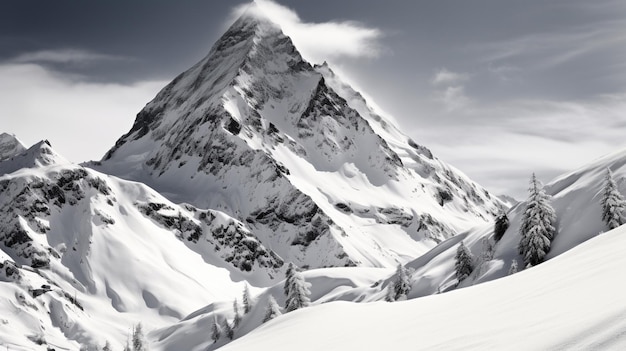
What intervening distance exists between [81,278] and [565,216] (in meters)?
184

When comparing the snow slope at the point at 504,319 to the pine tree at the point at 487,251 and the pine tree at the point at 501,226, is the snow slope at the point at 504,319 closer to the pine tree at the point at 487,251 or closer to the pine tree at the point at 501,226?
the pine tree at the point at 487,251

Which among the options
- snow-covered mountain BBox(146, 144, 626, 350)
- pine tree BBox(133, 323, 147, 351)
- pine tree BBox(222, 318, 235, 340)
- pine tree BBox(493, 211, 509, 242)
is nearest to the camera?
snow-covered mountain BBox(146, 144, 626, 350)

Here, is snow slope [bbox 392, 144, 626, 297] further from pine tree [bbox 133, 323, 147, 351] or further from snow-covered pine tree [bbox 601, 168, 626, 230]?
pine tree [bbox 133, 323, 147, 351]

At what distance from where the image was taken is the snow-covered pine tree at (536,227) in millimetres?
42906

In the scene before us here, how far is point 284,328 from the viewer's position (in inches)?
671

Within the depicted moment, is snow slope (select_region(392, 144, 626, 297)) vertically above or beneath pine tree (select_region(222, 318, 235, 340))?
above

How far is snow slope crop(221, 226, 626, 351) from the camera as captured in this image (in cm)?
699

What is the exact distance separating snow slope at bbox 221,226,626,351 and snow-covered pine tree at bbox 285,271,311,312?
4888cm

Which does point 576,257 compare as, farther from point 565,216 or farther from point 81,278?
point 81,278

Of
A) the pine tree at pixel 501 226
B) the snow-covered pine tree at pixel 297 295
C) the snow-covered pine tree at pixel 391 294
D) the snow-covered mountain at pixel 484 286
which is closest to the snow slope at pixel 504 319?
Result: the snow-covered mountain at pixel 484 286

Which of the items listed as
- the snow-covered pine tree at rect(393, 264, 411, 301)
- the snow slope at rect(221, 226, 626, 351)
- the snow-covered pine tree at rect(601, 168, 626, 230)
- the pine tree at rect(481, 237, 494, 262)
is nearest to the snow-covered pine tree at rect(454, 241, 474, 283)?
the pine tree at rect(481, 237, 494, 262)

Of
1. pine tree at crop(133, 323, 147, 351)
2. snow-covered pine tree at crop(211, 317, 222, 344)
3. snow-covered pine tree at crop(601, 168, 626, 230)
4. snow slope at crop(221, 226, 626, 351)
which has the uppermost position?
snow-covered pine tree at crop(601, 168, 626, 230)

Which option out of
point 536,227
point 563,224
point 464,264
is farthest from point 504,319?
point 464,264

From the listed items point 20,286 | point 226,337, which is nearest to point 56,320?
point 20,286
